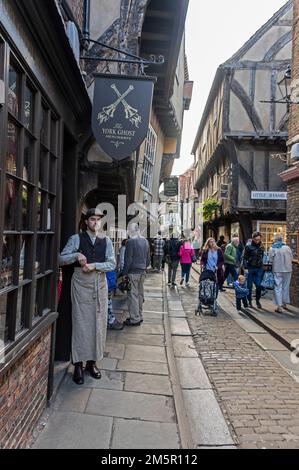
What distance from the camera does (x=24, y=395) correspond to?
9.54 feet

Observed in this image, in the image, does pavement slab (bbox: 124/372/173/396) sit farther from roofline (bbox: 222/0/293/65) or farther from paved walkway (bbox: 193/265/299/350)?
roofline (bbox: 222/0/293/65)

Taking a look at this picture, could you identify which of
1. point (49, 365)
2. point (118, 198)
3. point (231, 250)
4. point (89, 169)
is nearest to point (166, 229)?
point (231, 250)

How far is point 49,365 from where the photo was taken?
3.74 m

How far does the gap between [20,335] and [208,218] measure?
873 inches

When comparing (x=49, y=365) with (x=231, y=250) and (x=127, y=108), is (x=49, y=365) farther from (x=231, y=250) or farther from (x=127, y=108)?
(x=231, y=250)

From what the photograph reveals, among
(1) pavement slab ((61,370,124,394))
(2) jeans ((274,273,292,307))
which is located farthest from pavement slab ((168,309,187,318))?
(1) pavement slab ((61,370,124,394))

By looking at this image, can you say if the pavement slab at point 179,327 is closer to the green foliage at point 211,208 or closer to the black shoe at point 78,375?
the black shoe at point 78,375

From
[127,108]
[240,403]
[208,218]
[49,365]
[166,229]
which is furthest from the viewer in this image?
[166,229]

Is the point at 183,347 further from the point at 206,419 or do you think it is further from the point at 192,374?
the point at 206,419

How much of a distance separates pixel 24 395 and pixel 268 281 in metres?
7.58

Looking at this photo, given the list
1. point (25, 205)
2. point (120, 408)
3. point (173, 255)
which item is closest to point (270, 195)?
point (173, 255)

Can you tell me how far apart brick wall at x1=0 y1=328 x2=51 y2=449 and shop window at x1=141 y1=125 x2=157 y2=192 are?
9704 mm

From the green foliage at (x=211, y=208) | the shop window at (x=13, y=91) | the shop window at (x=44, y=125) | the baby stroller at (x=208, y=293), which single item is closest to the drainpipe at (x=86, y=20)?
the shop window at (x=44, y=125)

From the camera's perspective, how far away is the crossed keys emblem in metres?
4.58
